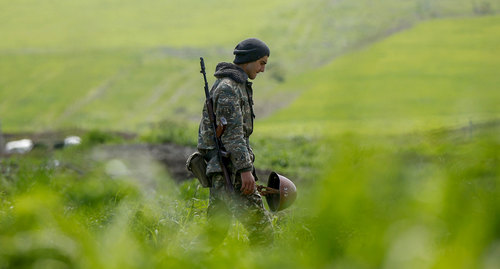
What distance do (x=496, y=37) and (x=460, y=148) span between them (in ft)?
173

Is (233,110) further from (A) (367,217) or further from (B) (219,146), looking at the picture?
(A) (367,217)

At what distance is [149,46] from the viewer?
5981 cm

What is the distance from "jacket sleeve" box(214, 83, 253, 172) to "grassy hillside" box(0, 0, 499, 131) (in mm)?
35264

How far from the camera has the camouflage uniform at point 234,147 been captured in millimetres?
5047

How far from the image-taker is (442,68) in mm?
49406

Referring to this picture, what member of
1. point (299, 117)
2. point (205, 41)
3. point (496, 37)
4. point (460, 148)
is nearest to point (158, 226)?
point (460, 148)

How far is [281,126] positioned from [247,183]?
33730mm

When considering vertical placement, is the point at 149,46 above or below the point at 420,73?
above

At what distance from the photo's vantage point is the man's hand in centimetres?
506

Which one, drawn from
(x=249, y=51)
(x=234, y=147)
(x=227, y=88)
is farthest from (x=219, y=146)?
(x=249, y=51)

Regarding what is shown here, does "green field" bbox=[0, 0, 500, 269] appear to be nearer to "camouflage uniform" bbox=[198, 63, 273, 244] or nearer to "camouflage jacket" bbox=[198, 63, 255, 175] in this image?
Result: "camouflage uniform" bbox=[198, 63, 273, 244]

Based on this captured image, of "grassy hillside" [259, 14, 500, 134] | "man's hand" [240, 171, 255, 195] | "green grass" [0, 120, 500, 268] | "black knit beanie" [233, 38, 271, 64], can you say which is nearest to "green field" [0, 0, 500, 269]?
"green grass" [0, 120, 500, 268]

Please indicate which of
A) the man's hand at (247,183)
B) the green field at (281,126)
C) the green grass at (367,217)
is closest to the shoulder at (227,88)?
the man's hand at (247,183)

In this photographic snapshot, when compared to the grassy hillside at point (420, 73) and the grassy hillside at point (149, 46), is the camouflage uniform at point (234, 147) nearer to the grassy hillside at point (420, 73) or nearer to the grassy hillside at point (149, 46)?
the grassy hillside at point (420, 73)
